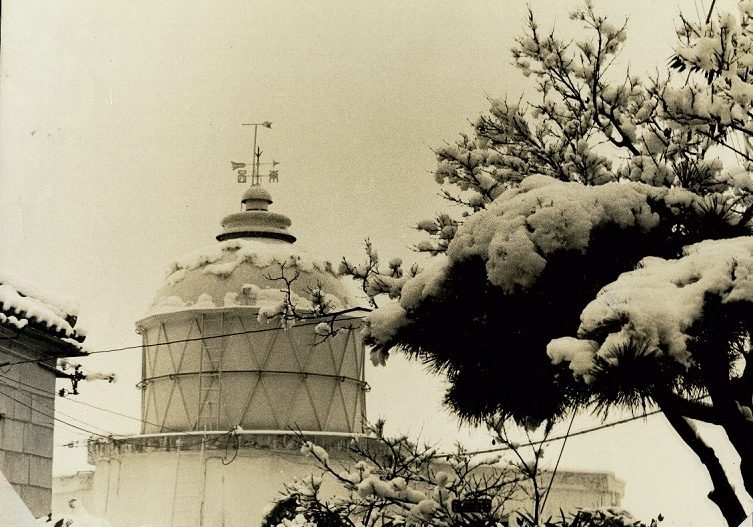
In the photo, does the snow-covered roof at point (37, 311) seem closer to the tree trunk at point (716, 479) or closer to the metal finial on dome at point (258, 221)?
the tree trunk at point (716, 479)

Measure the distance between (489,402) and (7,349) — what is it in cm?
774

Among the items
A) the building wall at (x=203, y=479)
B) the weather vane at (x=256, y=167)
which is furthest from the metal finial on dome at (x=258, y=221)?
the building wall at (x=203, y=479)

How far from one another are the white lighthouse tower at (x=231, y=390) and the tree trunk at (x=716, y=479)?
56.7 ft

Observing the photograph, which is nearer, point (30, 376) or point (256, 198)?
point (30, 376)

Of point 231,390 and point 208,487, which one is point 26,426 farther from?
point 208,487

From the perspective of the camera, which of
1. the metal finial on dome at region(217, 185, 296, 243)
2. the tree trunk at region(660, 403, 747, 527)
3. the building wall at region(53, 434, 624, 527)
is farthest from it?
the building wall at region(53, 434, 624, 527)

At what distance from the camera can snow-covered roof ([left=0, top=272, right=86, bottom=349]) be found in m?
11.3

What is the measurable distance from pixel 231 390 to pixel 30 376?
11.4m

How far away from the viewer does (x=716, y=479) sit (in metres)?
5.69

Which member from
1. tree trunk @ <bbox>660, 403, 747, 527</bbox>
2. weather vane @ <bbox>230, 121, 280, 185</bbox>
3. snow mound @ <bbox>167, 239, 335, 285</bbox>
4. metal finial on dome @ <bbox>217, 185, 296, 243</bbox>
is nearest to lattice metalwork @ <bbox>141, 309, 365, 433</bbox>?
snow mound @ <bbox>167, 239, 335, 285</bbox>

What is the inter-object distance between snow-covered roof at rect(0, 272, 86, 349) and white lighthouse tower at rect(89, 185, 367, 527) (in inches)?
405

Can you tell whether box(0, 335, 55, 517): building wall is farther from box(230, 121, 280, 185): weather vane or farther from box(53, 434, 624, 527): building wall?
box(53, 434, 624, 527): building wall

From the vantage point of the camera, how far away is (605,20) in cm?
712

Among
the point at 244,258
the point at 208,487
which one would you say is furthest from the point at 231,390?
the point at 244,258
